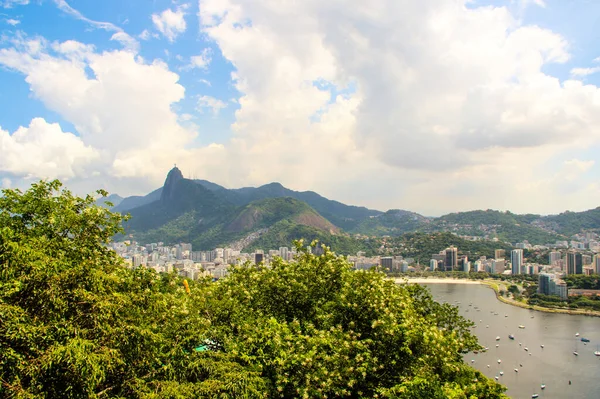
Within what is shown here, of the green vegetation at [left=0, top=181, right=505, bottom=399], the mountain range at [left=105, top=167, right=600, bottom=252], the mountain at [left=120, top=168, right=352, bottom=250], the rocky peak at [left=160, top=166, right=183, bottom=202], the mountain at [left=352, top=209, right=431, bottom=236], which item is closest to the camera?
the green vegetation at [left=0, top=181, right=505, bottom=399]

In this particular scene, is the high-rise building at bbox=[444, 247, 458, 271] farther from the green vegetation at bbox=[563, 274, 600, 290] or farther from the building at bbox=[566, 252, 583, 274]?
the green vegetation at bbox=[563, 274, 600, 290]

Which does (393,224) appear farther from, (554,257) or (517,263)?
(517,263)

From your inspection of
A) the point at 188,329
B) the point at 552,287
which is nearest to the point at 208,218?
the point at 552,287

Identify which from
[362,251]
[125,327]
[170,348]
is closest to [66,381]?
[125,327]

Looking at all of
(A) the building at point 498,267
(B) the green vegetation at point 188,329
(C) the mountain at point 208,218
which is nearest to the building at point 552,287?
(A) the building at point 498,267

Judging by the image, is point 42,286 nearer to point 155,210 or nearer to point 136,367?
point 136,367

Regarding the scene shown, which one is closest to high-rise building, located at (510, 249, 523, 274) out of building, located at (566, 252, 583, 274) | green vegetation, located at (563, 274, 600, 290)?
building, located at (566, 252, 583, 274)

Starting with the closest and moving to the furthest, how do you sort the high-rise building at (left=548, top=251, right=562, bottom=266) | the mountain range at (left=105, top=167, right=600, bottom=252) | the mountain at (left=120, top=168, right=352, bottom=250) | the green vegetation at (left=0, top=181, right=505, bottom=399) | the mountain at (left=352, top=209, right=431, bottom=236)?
1. the green vegetation at (left=0, top=181, right=505, bottom=399)
2. the high-rise building at (left=548, top=251, right=562, bottom=266)
3. the mountain range at (left=105, top=167, right=600, bottom=252)
4. the mountain at (left=120, top=168, right=352, bottom=250)
5. the mountain at (left=352, top=209, right=431, bottom=236)
